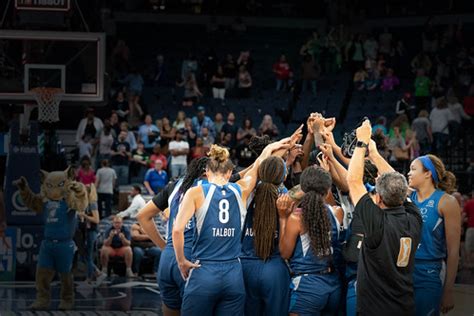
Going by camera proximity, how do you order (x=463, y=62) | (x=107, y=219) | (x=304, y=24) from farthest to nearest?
(x=304, y=24), (x=463, y=62), (x=107, y=219)

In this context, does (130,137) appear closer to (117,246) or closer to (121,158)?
(121,158)

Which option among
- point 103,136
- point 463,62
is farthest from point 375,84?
point 103,136

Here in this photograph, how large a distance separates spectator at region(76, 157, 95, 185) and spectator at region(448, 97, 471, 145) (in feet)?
28.0

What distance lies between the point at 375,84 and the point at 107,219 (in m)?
10.8

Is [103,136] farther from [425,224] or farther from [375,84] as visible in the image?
[425,224]

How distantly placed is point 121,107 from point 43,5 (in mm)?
6264

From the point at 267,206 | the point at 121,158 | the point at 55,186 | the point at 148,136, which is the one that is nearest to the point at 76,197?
the point at 55,186

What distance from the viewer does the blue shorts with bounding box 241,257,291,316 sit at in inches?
336

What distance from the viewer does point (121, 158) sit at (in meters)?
23.0

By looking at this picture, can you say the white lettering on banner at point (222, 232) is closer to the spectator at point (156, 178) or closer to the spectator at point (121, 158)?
the spectator at point (156, 178)

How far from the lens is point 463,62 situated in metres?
28.8

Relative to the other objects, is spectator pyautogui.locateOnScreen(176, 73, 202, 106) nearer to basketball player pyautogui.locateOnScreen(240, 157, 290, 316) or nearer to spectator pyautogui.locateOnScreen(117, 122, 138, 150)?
spectator pyautogui.locateOnScreen(117, 122, 138, 150)

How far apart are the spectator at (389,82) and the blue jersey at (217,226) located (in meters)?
21.1

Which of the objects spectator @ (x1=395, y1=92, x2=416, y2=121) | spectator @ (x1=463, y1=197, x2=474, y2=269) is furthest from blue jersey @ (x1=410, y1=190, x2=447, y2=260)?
spectator @ (x1=395, y1=92, x2=416, y2=121)
